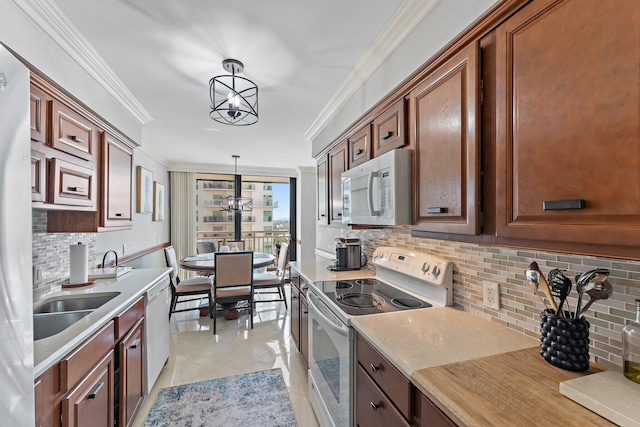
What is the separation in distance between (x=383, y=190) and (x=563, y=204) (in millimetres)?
937

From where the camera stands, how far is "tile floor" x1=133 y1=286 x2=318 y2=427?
2.31 m

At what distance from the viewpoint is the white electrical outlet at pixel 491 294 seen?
→ 4.26ft

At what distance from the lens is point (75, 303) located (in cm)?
186

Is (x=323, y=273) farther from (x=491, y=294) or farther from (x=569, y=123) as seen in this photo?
(x=569, y=123)

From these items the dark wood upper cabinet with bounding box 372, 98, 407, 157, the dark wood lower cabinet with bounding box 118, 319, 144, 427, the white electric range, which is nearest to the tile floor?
the dark wood lower cabinet with bounding box 118, 319, 144, 427

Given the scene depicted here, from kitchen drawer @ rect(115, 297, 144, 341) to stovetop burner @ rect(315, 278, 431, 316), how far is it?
1253 mm

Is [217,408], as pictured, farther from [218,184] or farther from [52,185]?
[218,184]

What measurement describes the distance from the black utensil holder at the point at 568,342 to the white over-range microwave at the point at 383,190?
745 mm

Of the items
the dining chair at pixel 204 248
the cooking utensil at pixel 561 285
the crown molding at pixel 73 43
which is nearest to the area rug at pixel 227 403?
the cooking utensil at pixel 561 285

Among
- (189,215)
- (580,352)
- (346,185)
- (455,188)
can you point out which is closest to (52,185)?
(346,185)

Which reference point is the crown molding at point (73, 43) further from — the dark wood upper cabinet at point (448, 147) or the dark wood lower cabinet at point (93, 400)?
the dark wood upper cabinet at point (448, 147)

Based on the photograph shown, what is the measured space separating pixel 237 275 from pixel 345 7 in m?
2.96

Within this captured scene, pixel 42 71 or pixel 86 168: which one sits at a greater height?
pixel 42 71

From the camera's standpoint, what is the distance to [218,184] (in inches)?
229
